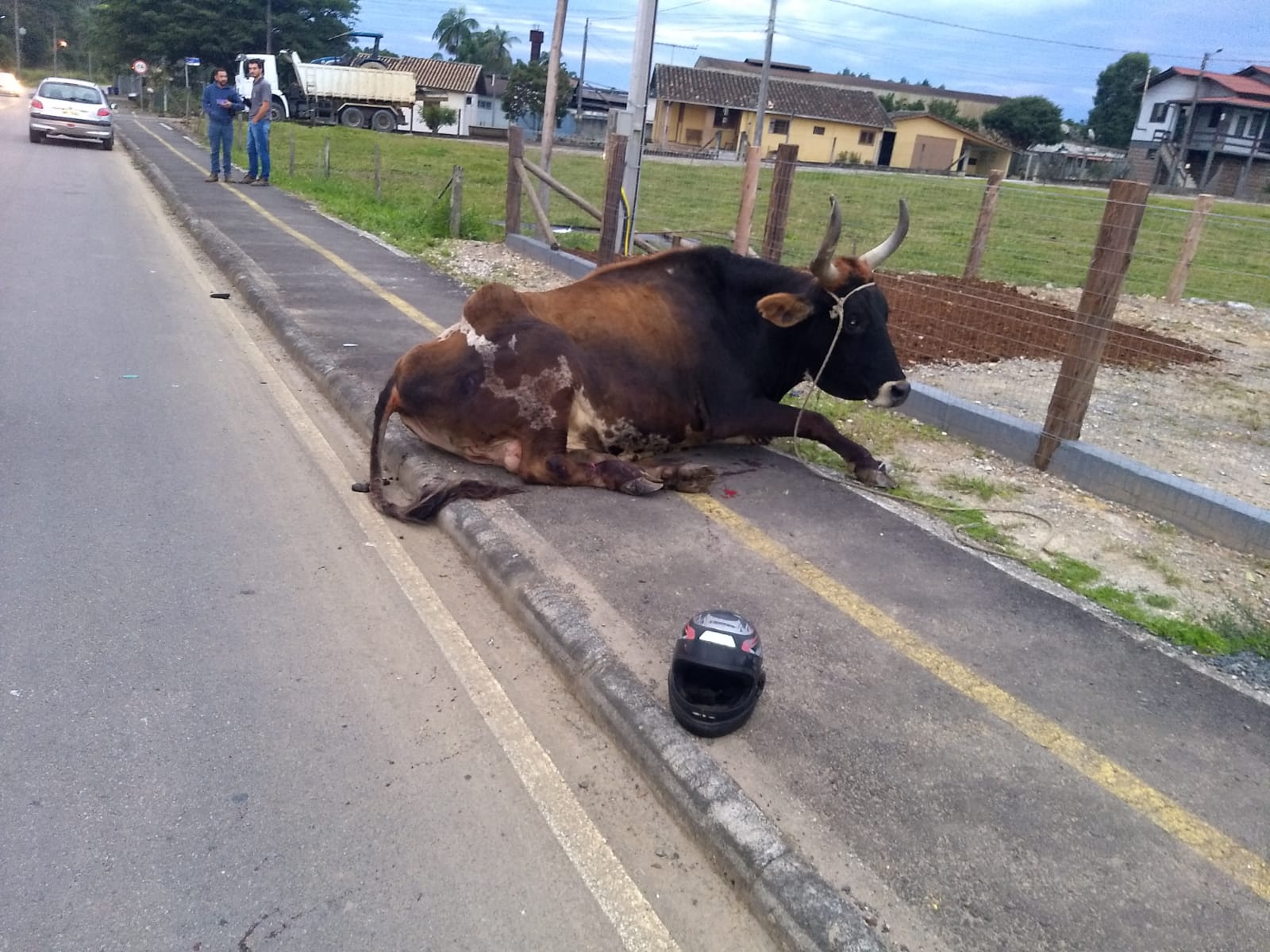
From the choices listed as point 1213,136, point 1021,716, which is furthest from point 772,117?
point 1021,716

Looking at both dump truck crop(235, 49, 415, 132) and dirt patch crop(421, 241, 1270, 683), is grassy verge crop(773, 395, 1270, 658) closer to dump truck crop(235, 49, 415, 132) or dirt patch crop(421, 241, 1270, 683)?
dirt patch crop(421, 241, 1270, 683)

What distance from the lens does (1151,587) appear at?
4715mm

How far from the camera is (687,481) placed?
537cm

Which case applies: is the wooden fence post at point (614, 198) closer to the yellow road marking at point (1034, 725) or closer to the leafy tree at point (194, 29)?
the yellow road marking at point (1034, 725)

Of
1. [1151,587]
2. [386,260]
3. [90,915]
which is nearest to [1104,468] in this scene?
[1151,587]

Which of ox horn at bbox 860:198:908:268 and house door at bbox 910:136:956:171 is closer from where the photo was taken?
ox horn at bbox 860:198:908:268

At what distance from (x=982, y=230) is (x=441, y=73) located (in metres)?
59.1

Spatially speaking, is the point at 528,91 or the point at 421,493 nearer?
the point at 421,493

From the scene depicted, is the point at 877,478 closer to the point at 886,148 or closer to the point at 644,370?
the point at 644,370

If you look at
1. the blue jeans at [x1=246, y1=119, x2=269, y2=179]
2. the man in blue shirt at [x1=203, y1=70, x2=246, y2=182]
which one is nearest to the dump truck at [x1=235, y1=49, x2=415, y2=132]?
the blue jeans at [x1=246, y1=119, x2=269, y2=179]

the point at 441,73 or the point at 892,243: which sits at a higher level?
the point at 441,73

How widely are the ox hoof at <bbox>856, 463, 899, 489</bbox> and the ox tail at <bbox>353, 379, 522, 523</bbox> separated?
6.43 feet

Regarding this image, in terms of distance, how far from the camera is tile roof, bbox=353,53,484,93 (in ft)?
202

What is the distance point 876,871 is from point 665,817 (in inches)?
25.5
